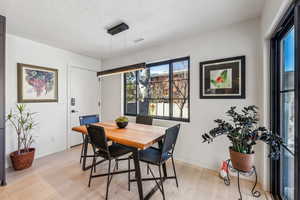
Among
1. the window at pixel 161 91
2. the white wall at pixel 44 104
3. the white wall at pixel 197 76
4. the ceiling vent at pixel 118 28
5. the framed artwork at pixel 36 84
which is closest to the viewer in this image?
the white wall at pixel 197 76

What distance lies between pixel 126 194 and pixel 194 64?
236 cm

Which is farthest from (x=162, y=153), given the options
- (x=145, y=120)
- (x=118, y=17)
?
(x=118, y=17)

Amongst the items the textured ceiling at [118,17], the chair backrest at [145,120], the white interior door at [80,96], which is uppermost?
the textured ceiling at [118,17]

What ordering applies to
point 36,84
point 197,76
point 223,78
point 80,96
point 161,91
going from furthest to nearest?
point 80,96, point 161,91, point 36,84, point 197,76, point 223,78

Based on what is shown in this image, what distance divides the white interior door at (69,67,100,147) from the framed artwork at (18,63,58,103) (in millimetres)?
400

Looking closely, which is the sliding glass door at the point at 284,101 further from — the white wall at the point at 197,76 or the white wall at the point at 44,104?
the white wall at the point at 44,104

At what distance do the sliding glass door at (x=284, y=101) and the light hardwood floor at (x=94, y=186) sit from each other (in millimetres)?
364

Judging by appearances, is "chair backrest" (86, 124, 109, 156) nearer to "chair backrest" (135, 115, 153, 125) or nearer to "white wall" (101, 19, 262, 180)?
"chair backrest" (135, 115, 153, 125)

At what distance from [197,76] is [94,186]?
2446mm

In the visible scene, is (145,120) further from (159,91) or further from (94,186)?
(94,186)

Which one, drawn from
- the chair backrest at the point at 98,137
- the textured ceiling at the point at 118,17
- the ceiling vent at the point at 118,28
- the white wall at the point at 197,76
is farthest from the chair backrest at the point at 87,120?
the ceiling vent at the point at 118,28

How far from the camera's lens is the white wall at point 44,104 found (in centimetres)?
250

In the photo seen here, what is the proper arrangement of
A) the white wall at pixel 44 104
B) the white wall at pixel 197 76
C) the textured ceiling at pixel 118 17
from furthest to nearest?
the white wall at pixel 44 104 < the white wall at pixel 197 76 < the textured ceiling at pixel 118 17

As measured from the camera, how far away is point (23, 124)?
2617mm
